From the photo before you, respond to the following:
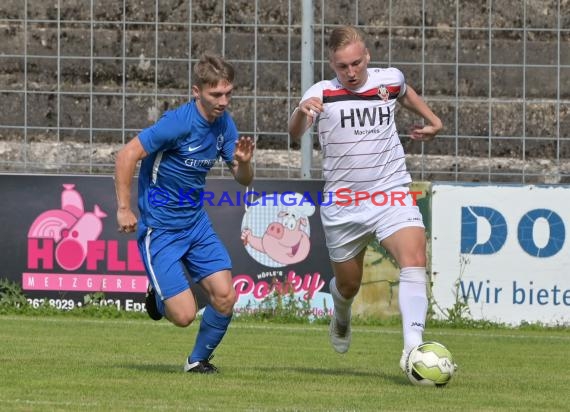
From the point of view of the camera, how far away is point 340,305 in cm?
922

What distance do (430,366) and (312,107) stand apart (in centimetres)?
173

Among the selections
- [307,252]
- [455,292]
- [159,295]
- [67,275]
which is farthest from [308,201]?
[159,295]

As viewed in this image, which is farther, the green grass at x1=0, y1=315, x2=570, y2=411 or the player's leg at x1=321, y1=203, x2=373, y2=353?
the player's leg at x1=321, y1=203, x2=373, y2=353

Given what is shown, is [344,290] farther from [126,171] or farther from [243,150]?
[126,171]

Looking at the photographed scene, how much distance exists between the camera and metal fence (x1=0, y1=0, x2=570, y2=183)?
15.0 meters

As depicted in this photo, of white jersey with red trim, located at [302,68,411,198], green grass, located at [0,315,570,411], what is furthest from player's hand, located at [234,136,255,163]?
green grass, located at [0,315,570,411]

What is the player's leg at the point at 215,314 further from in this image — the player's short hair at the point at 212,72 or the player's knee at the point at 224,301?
the player's short hair at the point at 212,72

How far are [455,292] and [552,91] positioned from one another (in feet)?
9.35

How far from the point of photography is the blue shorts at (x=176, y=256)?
834cm

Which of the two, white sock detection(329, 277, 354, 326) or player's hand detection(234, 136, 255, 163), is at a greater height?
player's hand detection(234, 136, 255, 163)

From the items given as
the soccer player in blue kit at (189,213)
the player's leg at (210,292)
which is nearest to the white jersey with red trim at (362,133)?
the soccer player in blue kit at (189,213)

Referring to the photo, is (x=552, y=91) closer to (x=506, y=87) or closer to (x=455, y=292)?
(x=506, y=87)

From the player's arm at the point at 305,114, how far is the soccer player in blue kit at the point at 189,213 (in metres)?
0.39

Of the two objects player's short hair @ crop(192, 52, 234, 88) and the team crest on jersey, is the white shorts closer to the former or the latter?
the team crest on jersey
